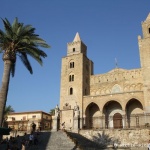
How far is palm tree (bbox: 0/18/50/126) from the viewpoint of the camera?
1903 centimetres

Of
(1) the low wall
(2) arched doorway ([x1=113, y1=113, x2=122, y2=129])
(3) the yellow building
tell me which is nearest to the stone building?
(2) arched doorway ([x1=113, y1=113, x2=122, y2=129])

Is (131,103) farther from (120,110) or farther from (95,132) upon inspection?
(95,132)

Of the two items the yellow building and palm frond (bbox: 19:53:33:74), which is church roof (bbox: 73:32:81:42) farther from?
palm frond (bbox: 19:53:33:74)

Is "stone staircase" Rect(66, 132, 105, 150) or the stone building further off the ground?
the stone building

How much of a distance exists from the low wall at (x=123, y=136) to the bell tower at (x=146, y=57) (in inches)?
311

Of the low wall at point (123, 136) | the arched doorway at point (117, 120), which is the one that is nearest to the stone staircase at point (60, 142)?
the low wall at point (123, 136)

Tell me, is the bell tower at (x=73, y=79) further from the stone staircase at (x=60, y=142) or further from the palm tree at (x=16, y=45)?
the palm tree at (x=16, y=45)

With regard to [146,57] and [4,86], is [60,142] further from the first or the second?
[146,57]

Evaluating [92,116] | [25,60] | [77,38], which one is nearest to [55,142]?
[25,60]

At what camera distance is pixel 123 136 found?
25.5 meters

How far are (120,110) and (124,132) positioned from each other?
1126cm

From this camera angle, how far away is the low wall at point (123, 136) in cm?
2459

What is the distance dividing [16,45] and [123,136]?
1533 centimetres

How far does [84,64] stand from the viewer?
42125 millimetres
